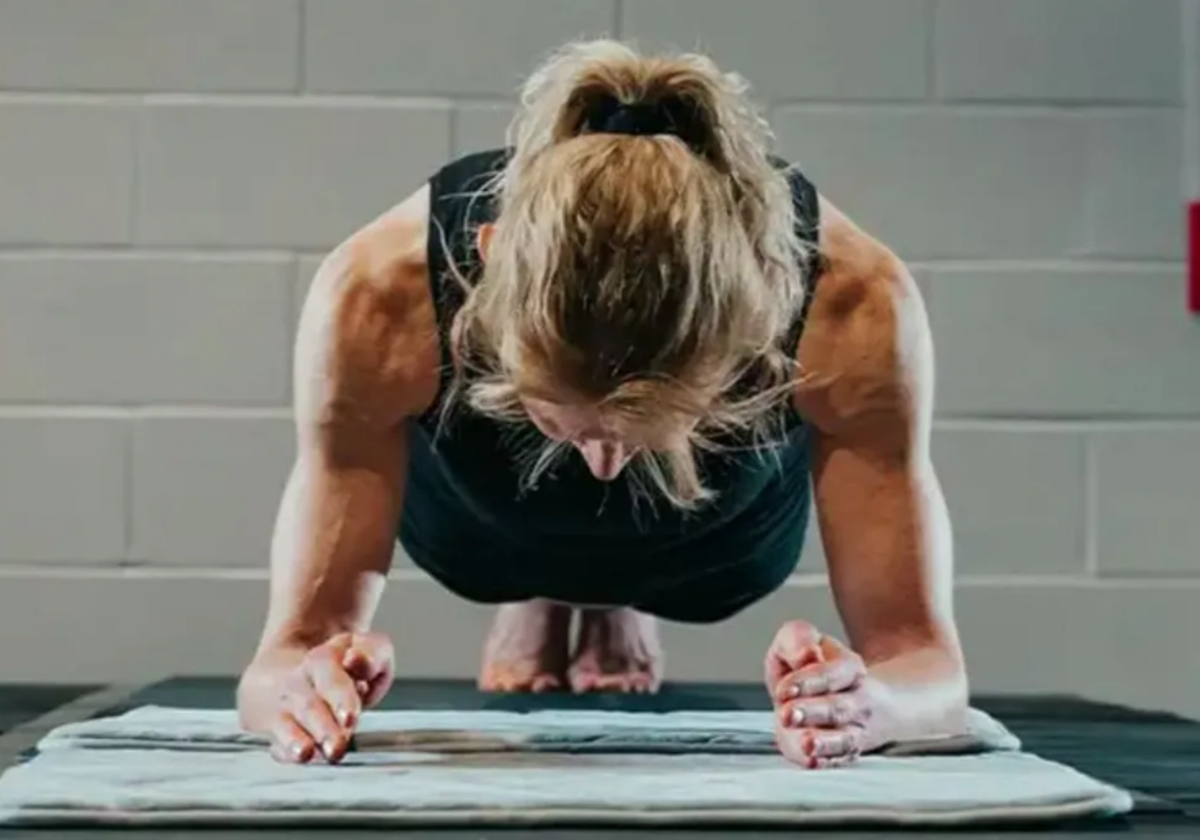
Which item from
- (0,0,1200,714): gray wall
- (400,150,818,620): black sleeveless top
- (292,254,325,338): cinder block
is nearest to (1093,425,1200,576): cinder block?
(0,0,1200,714): gray wall

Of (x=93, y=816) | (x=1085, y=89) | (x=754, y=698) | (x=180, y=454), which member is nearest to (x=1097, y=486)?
(x=1085, y=89)

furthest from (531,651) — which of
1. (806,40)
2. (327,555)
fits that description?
(806,40)

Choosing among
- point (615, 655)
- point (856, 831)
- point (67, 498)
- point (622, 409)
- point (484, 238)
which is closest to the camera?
point (856, 831)

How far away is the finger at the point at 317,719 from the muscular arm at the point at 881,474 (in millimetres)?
387

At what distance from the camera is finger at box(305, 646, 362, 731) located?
1.01m

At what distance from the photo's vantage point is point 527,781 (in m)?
0.94

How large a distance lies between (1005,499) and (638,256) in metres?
1.13

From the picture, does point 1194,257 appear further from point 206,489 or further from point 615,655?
point 206,489

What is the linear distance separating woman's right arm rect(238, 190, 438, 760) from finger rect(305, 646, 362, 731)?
0.10 metres

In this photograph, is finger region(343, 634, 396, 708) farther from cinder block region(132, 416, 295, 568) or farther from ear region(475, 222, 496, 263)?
cinder block region(132, 416, 295, 568)

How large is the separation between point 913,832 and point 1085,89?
136 cm

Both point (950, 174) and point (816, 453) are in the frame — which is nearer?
point (816, 453)

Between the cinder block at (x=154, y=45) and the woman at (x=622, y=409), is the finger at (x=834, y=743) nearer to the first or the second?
the woman at (x=622, y=409)

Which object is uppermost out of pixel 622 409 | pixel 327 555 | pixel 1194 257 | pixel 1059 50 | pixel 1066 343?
pixel 1059 50
